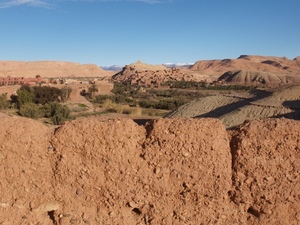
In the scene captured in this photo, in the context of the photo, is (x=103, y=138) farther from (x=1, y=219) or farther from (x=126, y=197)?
(x=1, y=219)

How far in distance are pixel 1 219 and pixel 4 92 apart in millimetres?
31229

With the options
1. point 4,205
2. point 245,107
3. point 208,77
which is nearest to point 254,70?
point 208,77

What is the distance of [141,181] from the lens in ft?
13.4

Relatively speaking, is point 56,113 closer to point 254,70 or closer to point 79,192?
point 79,192

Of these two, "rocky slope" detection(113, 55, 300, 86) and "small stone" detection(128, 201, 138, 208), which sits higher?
"rocky slope" detection(113, 55, 300, 86)

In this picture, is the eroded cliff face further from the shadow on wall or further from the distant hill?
the distant hill

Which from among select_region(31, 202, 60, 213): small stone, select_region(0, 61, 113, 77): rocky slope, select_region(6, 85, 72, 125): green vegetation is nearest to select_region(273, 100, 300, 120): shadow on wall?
select_region(6, 85, 72, 125): green vegetation

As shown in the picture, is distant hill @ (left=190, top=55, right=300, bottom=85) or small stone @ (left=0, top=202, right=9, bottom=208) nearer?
small stone @ (left=0, top=202, right=9, bottom=208)

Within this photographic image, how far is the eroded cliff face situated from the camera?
160 inches

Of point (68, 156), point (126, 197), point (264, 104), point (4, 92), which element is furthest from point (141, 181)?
point (4, 92)

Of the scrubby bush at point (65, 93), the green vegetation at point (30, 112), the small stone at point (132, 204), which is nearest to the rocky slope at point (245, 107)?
the green vegetation at point (30, 112)

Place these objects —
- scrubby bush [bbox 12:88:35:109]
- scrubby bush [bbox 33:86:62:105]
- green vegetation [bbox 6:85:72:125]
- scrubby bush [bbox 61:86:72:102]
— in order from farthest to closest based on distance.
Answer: scrubby bush [bbox 61:86:72:102] < scrubby bush [bbox 33:86:62:105] < scrubby bush [bbox 12:88:35:109] < green vegetation [bbox 6:85:72:125]

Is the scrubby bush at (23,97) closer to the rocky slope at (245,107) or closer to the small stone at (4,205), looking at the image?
the rocky slope at (245,107)

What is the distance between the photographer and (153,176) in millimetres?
4090
